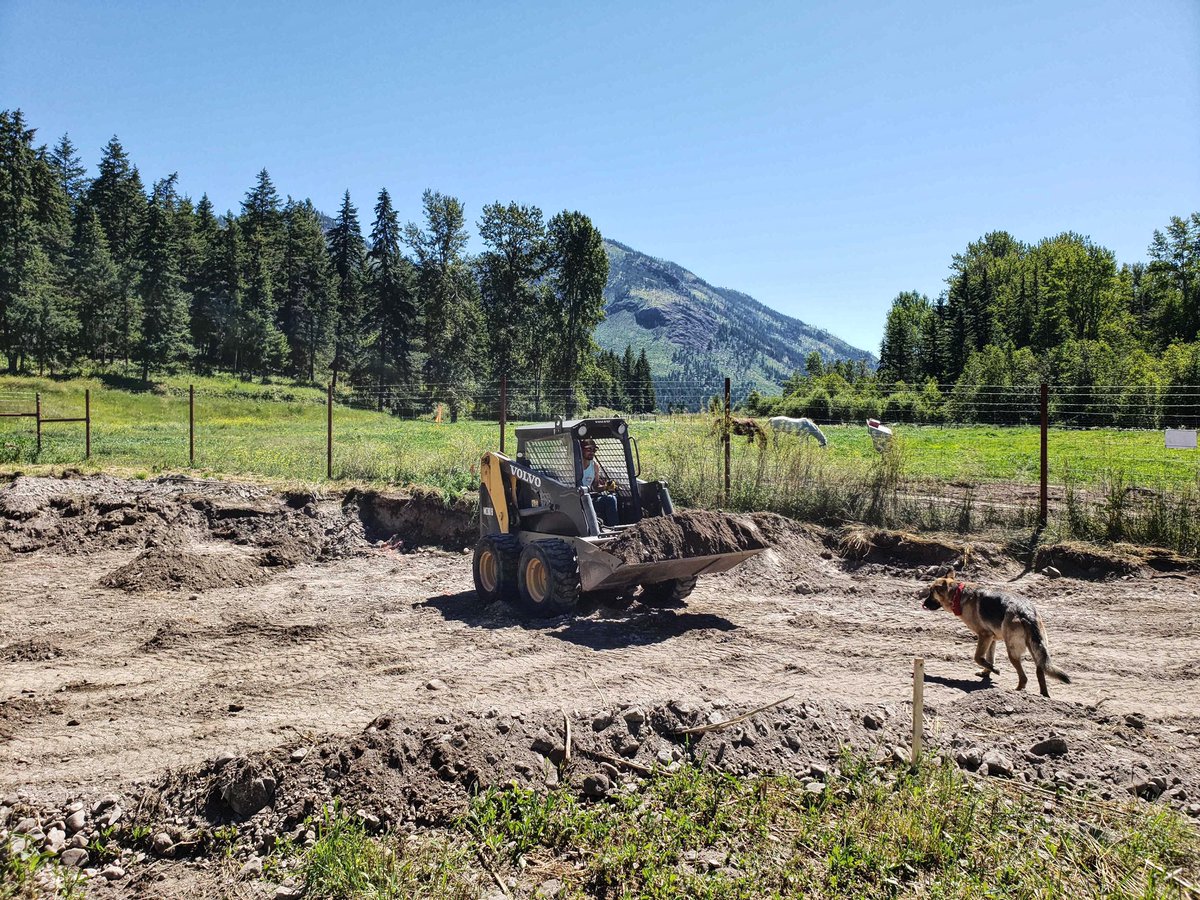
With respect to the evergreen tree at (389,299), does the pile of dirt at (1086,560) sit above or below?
below

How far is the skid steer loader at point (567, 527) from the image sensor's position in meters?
8.45

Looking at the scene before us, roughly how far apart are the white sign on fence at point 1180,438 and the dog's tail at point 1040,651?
5898mm

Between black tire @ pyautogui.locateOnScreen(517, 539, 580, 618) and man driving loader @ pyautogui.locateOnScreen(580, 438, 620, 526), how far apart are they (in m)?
0.68

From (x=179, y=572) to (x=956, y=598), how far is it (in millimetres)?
9649

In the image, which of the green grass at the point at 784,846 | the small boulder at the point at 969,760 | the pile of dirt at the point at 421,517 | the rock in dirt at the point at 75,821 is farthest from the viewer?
the pile of dirt at the point at 421,517

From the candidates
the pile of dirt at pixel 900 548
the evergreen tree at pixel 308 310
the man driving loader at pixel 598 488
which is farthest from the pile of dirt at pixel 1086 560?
the evergreen tree at pixel 308 310

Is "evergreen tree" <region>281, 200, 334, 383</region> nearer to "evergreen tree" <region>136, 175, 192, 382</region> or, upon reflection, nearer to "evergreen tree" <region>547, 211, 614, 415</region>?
"evergreen tree" <region>136, 175, 192, 382</region>

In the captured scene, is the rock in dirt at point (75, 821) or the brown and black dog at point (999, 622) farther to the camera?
the brown and black dog at point (999, 622)

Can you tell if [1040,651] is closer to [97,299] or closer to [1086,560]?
[1086,560]

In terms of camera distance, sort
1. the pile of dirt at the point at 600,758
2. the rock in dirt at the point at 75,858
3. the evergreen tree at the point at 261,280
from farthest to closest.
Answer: the evergreen tree at the point at 261,280 < the pile of dirt at the point at 600,758 < the rock in dirt at the point at 75,858

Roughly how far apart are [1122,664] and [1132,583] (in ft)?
9.76

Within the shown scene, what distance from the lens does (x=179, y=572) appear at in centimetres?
1077

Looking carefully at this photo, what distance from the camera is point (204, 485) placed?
15391 millimetres

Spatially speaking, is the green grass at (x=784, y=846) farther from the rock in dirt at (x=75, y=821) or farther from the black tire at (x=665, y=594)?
the black tire at (x=665, y=594)
